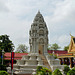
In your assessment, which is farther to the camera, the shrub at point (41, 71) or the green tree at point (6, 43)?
the green tree at point (6, 43)

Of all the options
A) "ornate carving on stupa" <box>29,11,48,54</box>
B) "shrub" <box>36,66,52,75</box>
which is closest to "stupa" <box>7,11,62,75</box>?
"ornate carving on stupa" <box>29,11,48,54</box>

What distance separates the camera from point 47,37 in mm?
25469

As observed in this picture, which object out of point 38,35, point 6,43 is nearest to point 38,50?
point 38,35

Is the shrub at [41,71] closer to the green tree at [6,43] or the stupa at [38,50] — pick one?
the stupa at [38,50]

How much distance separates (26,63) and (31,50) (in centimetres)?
356

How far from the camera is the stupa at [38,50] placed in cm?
2167

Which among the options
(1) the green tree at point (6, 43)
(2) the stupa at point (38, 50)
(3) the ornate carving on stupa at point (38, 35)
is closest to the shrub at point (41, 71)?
(2) the stupa at point (38, 50)

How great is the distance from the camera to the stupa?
853 inches

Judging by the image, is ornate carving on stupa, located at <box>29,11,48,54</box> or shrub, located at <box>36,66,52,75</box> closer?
shrub, located at <box>36,66,52,75</box>

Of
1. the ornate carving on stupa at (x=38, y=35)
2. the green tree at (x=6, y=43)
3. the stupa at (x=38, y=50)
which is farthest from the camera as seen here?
the green tree at (x=6, y=43)

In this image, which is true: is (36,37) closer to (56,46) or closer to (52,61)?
(52,61)

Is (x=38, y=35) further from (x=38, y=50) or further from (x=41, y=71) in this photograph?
(x=41, y=71)

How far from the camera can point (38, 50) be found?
2520 centimetres

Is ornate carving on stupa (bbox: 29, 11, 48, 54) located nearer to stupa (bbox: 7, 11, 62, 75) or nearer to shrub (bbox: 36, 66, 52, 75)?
stupa (bbox: 7, 11, 62, 75)
